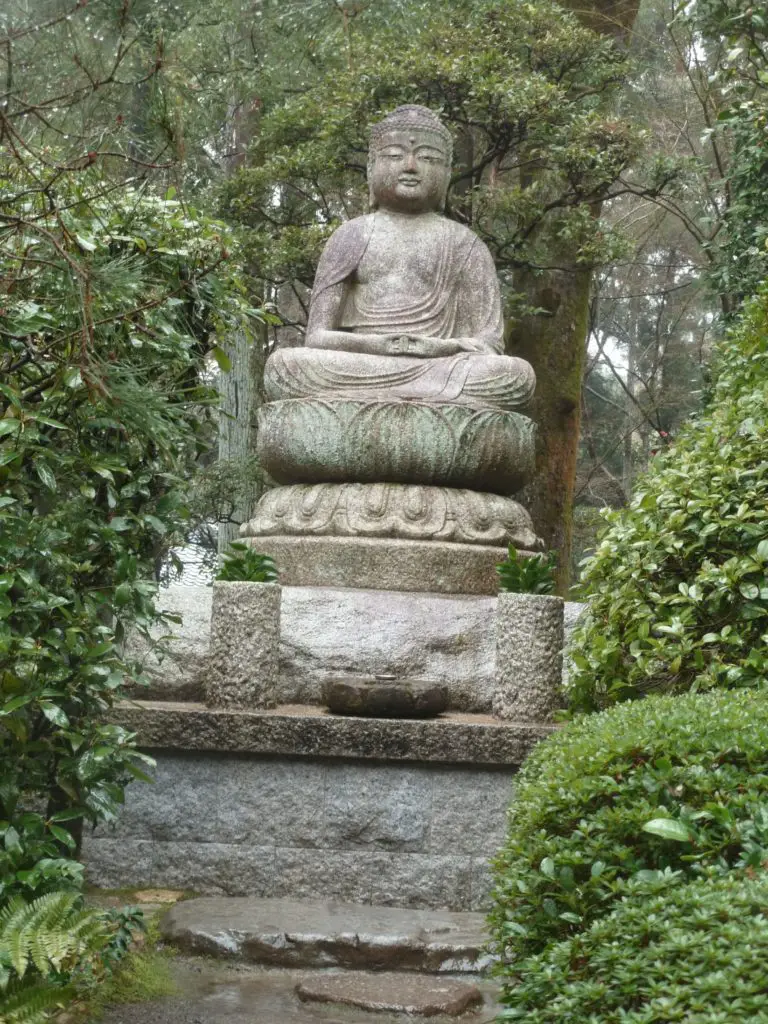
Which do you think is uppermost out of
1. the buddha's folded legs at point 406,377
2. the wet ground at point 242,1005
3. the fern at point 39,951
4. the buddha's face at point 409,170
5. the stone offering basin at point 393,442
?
the buddha's face at point 409,170

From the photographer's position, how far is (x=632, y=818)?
2469mm

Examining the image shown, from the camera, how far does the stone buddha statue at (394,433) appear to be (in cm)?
605

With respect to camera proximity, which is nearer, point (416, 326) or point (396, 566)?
point (396, 566)

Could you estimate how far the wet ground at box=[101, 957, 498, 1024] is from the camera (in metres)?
3.37

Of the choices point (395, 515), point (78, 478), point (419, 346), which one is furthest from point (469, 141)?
point (78, 478)

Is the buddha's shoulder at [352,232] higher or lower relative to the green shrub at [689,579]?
higher

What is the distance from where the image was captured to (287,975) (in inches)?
150

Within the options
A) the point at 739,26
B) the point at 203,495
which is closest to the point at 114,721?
the point at 739,26

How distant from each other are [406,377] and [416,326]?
70 centimetres

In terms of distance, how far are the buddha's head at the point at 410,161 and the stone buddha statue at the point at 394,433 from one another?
39 cm

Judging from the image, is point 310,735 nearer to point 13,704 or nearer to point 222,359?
point 222,359

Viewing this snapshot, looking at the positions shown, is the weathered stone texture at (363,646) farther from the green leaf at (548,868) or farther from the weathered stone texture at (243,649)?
the green leaf at (548,868)

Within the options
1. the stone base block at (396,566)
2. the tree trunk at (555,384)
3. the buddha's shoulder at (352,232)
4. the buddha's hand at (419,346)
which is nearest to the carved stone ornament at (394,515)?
the stone base block at (396,566)

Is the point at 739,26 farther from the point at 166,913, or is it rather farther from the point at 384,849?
the point at 166,913
